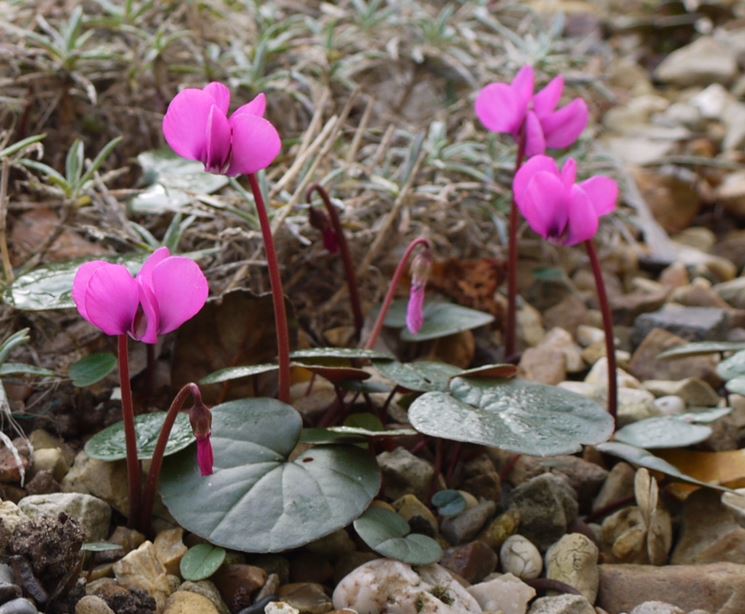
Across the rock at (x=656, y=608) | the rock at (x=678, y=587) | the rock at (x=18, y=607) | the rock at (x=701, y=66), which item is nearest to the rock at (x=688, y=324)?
the rock at (x=678, y=587)

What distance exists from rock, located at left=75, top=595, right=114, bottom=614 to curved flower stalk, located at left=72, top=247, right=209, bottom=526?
27 centimetres

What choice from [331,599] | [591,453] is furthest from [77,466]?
[591,453]

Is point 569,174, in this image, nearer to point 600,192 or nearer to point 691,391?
point 600,192

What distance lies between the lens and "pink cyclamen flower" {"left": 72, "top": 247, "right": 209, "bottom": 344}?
45.2 inches

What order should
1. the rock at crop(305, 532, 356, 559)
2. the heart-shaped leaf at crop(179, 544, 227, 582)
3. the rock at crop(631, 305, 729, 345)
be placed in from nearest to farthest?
the heart-shaped leaf at crop(179, 544, 227, 582)
the rock at crop(305, 532, 356, 559)
the rock at crop(631, 305, 729, 345)

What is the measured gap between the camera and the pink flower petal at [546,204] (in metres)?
1.49

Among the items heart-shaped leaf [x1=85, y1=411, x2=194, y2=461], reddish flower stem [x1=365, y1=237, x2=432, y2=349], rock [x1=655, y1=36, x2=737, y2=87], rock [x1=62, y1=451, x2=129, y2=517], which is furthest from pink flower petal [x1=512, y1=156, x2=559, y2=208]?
rock [x1=655, y1=36, x2=737, y2=87]

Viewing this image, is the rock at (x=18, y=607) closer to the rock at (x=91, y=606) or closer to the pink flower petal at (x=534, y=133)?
the rock at (x=91, y=606)

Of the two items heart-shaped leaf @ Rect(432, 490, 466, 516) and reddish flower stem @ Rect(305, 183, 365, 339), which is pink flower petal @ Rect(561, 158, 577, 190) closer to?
reddish flower stem @ Rect(305, 183, 365, 339)

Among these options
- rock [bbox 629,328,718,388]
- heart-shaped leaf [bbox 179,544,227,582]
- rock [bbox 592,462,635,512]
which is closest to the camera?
heart-shaped leaf [bbox 179,544,227,582]

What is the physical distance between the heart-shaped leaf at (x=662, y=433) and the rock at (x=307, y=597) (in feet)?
1.79

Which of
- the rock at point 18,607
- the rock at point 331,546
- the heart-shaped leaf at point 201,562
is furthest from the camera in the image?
the rock at point 331,546

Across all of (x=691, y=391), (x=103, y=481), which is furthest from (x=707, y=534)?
(x=103, y=481)

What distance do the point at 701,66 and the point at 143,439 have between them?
3.26 meters
